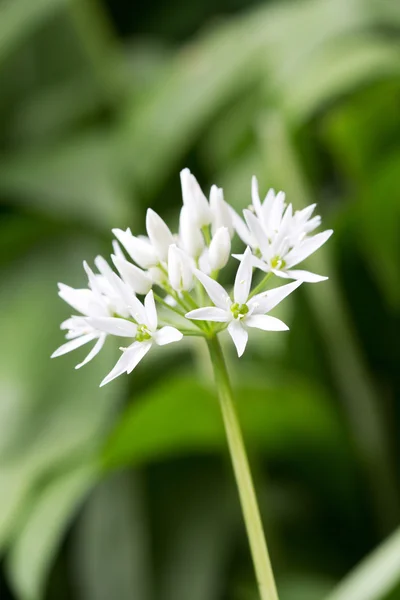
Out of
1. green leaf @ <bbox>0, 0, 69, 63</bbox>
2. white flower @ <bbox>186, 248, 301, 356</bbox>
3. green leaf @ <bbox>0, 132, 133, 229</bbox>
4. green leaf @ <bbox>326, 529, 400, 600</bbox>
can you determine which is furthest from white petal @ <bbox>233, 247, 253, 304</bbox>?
green leaf @ <bbox>0, 0, 69, 63</bbox>

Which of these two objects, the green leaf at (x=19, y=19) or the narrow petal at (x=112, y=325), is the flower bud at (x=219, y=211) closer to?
the narrow petal at (x=112, y=325)

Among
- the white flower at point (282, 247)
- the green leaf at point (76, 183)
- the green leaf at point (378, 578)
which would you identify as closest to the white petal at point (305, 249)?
the white flower at point (282, 247)

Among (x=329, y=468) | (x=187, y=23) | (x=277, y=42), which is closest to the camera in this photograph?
(x=329, y=468)

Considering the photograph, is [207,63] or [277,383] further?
[207,63]

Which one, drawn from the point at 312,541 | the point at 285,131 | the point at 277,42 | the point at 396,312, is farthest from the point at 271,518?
the point at 277,42

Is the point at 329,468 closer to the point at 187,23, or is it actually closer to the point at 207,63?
the point at 207,63

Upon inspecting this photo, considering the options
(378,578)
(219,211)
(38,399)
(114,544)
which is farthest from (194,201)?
(114,544)
